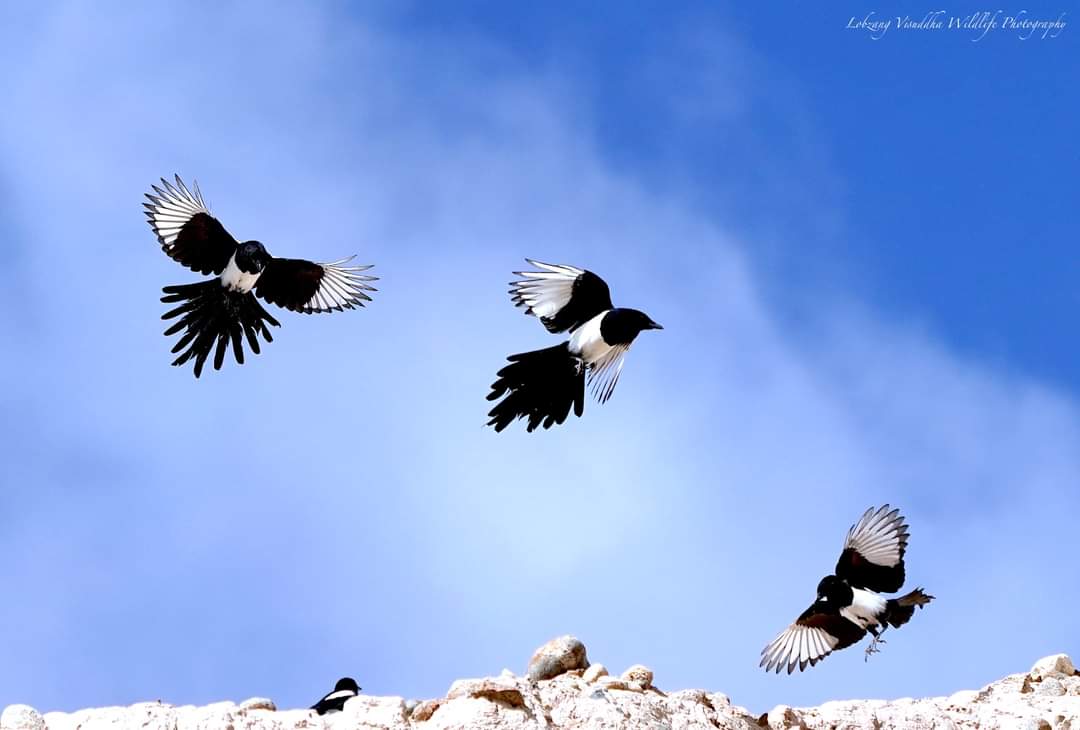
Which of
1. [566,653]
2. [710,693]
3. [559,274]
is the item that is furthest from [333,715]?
[559,274]

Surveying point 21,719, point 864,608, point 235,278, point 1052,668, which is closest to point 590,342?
point 864,608

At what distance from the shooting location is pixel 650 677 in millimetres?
9656

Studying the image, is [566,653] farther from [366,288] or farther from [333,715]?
[366,288]

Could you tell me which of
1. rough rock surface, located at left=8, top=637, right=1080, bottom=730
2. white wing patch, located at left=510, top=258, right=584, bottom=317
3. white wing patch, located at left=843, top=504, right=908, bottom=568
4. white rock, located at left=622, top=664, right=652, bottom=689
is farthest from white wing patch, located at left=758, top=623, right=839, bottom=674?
white wing patch, located at left=510, top=258, right=584, bottom=317

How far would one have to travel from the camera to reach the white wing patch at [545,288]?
1168 centimetres

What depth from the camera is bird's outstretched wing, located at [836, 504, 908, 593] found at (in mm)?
11977

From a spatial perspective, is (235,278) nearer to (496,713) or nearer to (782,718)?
(496,713)

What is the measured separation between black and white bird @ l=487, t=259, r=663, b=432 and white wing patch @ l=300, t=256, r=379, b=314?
2.47 m

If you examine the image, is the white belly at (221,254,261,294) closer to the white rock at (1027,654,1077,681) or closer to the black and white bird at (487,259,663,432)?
the black and white bird at (487,259,663,432)

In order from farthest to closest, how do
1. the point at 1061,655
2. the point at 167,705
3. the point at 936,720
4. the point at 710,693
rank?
the point at 1061,655, the point at 936,720, the point at 710,693, the point at 167,705

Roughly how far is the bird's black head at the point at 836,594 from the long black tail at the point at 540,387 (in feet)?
8.21

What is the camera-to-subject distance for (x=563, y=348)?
38.6 ft

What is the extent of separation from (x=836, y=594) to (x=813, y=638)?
41 centimetres

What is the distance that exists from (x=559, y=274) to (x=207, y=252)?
355 centimetres
